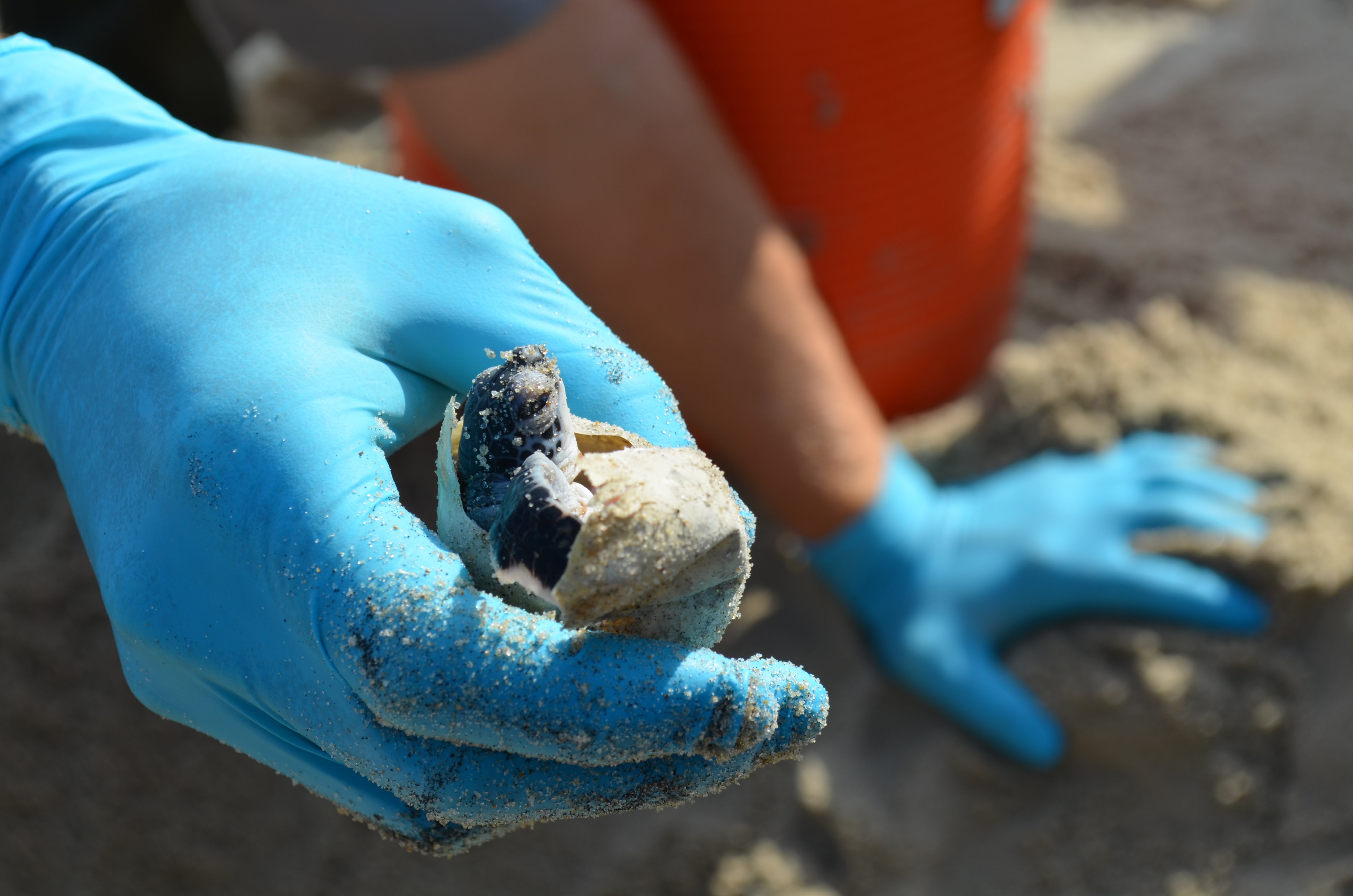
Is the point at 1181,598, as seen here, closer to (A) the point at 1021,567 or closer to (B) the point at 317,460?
(A) the point at 1021,567

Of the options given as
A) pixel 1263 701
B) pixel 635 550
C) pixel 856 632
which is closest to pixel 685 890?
pixel 856 632

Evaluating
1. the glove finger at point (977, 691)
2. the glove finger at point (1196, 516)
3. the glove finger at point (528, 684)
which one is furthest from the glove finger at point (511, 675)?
the glove finger at point (1196, 516)

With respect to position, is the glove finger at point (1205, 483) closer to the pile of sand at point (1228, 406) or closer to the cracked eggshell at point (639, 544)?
the pile of sand at point (1228, 406)

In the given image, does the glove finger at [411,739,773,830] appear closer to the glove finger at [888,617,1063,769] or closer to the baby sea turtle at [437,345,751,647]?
the baby sea turtle at [437,345,751,647]

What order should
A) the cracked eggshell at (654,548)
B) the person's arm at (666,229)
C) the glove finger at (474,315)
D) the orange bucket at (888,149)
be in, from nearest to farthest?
1. the cracked eggshell at (654,548)
2. the glove finger at (474,315)
3. the person's arm at (666,229)
4. the orange bucket at (888,149)

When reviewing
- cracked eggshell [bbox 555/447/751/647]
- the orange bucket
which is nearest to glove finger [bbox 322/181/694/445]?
cracked eggshell [bbox 555/447/751/647]

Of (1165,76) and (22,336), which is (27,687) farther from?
(1165,76)
